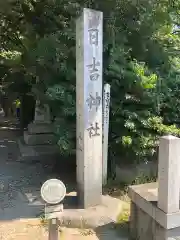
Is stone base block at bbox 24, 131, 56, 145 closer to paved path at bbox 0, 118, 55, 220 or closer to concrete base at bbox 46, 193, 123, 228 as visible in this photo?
paved path at bbox 0, 118, 55, 220

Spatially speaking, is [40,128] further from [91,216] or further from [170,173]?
[170,173]

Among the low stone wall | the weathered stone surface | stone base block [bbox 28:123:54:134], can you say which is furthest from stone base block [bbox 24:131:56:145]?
the weathered stone surface

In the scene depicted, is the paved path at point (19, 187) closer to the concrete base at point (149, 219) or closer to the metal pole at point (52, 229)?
the concrete base at point (149, 219)

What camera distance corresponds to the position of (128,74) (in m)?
5.78

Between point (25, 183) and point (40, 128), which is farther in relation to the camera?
point (40, 128)

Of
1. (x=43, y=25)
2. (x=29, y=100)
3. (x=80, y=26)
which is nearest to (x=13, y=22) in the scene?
(x=43, y=25)

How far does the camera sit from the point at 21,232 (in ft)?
14.6

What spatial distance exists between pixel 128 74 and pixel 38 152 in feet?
14.7

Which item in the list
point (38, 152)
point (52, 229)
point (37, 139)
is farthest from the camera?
point (37, 139)

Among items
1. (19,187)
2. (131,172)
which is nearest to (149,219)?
(131,172)

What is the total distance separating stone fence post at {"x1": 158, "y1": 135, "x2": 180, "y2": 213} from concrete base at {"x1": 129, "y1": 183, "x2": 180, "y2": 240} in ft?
0.40

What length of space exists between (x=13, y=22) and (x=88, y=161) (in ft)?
25.6

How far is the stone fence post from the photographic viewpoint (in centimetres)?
357

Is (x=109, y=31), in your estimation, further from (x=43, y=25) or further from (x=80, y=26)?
(x=43, y=25)
